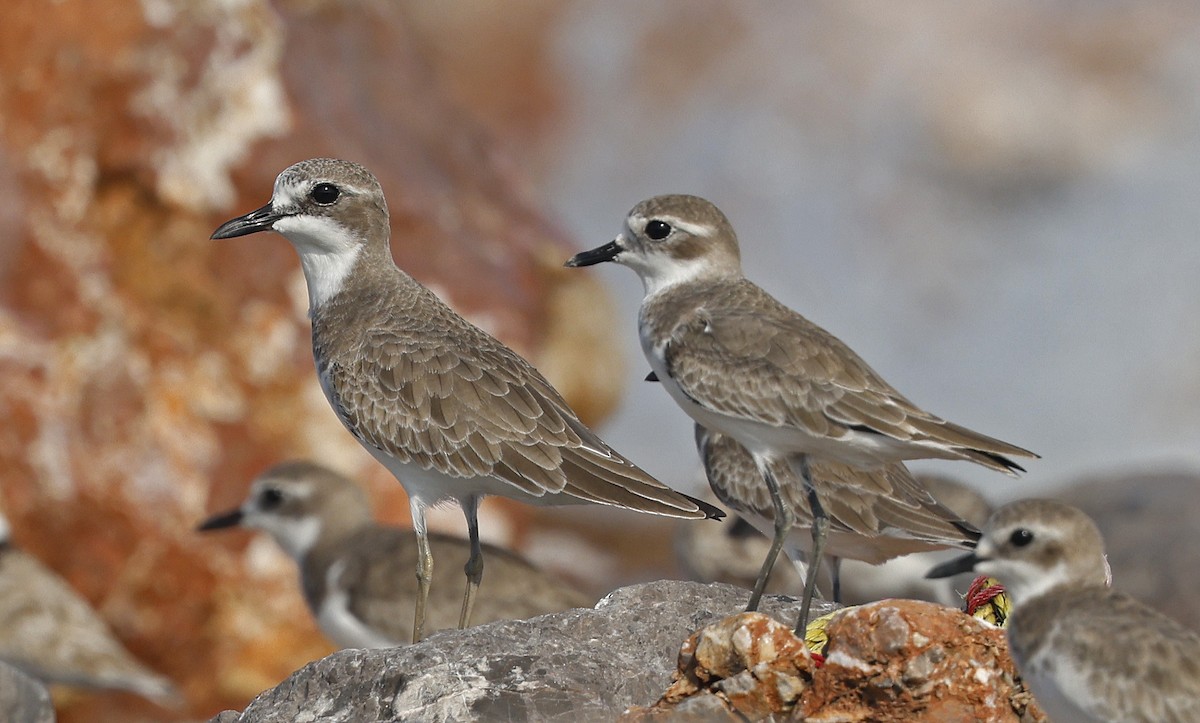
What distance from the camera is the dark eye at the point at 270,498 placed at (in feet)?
38.4

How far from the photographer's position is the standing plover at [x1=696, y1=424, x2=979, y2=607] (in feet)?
28.2

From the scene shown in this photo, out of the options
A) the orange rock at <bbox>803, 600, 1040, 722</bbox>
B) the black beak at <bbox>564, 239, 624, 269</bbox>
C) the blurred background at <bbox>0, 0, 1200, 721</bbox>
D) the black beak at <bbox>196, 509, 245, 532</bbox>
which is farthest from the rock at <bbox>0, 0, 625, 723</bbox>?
the orange rock at <bbox>803, 600, 1040, 722</bbox>

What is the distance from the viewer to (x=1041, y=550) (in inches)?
220

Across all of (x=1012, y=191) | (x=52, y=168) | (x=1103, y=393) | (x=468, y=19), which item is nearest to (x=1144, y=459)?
(x=1103, y=393)

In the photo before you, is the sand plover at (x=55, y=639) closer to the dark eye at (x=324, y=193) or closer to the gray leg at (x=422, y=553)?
the gray leg at (x=422, y=553)

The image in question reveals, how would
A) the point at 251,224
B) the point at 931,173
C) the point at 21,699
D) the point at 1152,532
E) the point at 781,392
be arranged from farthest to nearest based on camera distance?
the point at 931,173 < the point at 1152,532 < the point at 21,699 < the point at 251,224 < the point at 781,392

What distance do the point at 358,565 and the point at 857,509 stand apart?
3.23m

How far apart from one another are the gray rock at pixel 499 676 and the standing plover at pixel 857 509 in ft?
7.15

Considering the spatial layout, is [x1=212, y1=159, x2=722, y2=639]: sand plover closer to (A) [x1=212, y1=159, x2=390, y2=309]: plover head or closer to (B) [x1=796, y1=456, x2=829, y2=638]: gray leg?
(A) [x1=212, y1=159, x2=390, y2=309]: plover head

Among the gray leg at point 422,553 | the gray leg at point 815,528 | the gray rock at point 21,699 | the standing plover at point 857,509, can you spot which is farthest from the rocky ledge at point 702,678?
the gray rock at point 21,699

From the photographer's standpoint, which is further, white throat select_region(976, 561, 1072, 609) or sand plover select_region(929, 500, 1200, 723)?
white throat select_region(976, 561, 1072, 609)

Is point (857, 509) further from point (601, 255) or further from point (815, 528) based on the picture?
point (601, 255)

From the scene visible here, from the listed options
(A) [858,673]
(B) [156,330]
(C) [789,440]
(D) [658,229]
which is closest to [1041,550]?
(A) [858,673]

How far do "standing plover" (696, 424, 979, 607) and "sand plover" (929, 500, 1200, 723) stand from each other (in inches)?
108
